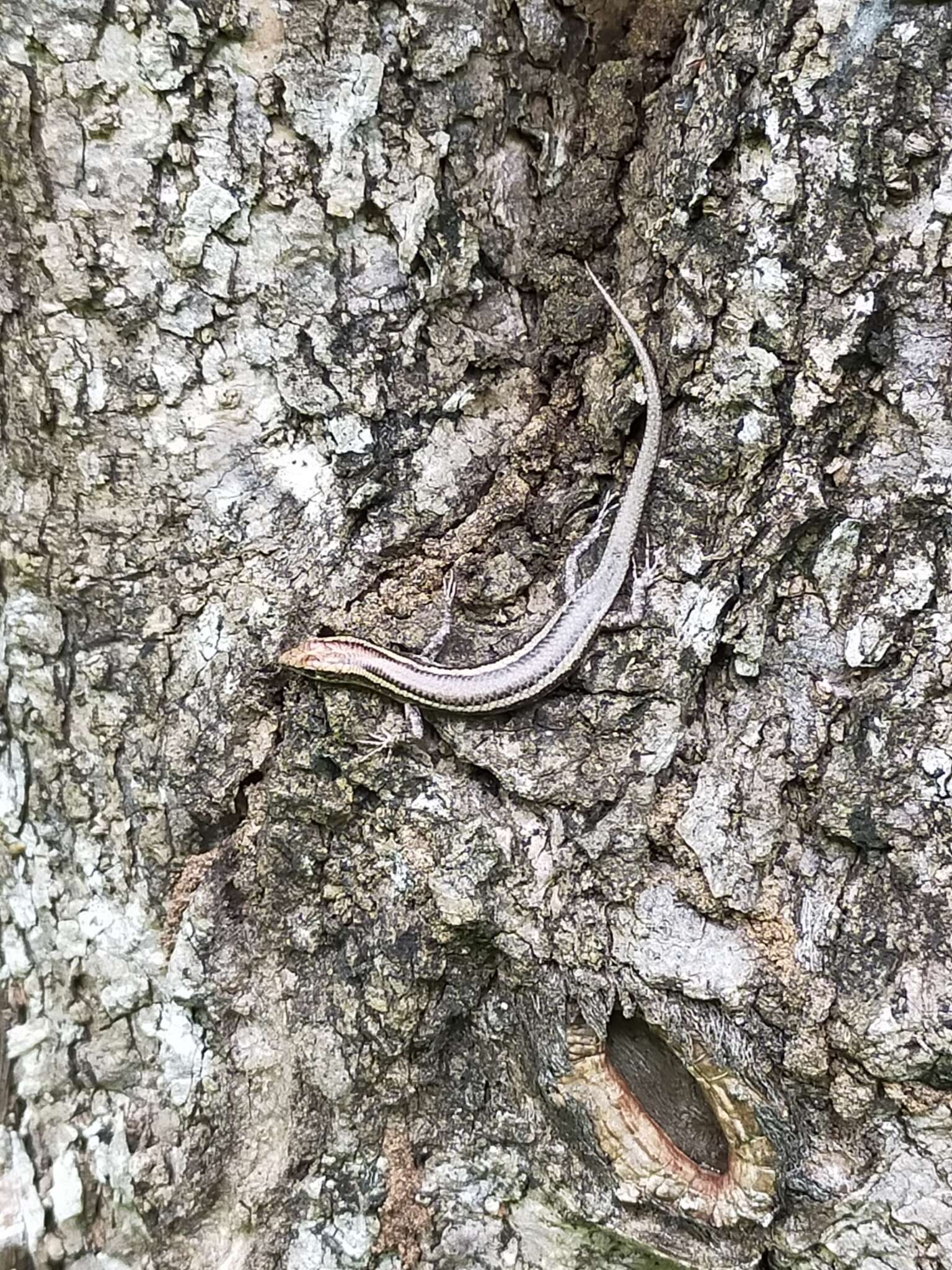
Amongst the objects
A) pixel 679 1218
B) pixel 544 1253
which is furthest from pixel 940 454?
pixel 544 1253

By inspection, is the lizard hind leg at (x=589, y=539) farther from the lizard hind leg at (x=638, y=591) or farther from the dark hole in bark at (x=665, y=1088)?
the dark hole in bark at (x=665, y=1088)

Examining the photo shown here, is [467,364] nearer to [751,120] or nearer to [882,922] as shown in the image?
[751,120]

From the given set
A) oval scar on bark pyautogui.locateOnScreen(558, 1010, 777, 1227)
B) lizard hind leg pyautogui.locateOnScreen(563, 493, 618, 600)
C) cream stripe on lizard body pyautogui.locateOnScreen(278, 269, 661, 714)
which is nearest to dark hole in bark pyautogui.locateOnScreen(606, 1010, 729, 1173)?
oval scar on bark pyautogui.locateOnScreen(558, 1010, 777, 1227)

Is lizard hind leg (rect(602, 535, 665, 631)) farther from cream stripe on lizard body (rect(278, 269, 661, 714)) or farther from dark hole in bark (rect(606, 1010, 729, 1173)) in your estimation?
dark hole in bark (rect(606, 1010, 729, 1173))

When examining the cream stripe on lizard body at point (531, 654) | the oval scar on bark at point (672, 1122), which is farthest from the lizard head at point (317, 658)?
the oval scar on bark at point (672, 1122)

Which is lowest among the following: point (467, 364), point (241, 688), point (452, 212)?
point (241, 688)

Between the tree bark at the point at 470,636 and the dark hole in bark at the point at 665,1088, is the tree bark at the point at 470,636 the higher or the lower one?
the higher one
